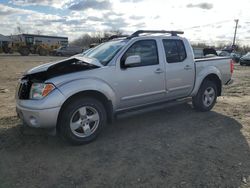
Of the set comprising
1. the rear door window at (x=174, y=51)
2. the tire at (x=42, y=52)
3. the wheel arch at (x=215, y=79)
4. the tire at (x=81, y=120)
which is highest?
the tire at (x=42, y=52)

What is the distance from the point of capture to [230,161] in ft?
13.1

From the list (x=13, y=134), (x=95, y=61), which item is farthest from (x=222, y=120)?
(x=13, y=134)

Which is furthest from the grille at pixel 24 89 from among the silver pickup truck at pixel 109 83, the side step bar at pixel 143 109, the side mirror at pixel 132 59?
the side mirror at pixel 132 59

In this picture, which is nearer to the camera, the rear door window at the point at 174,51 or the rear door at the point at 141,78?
the rear door at the point at 141,78

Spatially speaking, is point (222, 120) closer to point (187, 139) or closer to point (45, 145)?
point (187, 139)

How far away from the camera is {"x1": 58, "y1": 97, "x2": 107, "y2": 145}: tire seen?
4367 mm

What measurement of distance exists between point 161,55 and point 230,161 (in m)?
2.54

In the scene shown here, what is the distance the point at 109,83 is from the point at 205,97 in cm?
295

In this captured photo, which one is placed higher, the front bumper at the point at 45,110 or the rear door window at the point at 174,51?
the rear door window at the point at 174,51

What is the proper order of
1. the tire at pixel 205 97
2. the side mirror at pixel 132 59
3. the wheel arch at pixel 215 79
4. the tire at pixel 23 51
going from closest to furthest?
the side mirror at pixel 132 59 → the tire at pixel 205 97 → the wheel arch at pixel 215 79 → the tire at pixel 23 51

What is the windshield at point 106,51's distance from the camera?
5022 millimetres

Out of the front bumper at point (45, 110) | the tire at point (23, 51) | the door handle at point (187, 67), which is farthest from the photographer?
the tire at point (23, 51)

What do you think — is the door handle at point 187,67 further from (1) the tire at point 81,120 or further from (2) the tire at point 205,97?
(1) the tire at point 81,120

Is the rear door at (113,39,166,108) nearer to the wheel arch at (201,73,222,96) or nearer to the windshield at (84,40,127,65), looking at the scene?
the windshield at (84,40,127,65)
